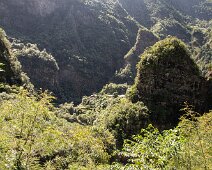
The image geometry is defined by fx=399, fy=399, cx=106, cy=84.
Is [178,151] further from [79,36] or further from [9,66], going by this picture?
[79,36]

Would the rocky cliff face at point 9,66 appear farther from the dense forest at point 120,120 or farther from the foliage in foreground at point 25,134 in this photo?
the foliage in foreground at point 25,134

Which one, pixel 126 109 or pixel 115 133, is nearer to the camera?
pixel 115 133

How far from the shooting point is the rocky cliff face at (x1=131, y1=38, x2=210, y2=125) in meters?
39.2

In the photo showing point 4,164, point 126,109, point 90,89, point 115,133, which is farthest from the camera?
point 90,89

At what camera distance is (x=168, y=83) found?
1576 inches

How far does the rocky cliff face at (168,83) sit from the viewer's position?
39.2m

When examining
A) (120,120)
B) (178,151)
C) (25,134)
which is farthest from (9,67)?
(178,151)

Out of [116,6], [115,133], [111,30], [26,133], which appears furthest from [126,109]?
[116,6]

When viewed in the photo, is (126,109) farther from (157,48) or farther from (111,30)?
(111,30)

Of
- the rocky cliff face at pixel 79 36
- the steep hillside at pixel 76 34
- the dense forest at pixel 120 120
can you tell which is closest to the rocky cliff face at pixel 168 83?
the dense forest at pixel 120 120

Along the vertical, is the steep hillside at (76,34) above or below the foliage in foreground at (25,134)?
above

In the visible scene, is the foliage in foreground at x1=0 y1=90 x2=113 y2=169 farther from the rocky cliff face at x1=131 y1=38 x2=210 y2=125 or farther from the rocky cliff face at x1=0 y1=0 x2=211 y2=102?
the rocky cliff face at x1=0 y1=0 x2=211 y2=102

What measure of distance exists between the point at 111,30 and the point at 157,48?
118332 millimetres

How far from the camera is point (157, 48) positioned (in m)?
41.3
